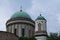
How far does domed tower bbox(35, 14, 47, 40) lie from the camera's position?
46531mm

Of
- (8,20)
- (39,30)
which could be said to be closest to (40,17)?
(39,30)

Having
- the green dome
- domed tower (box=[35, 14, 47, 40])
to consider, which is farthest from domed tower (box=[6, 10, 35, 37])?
domed tower (box=[35, 14, 47, 40])

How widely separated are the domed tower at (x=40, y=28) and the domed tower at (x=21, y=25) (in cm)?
331

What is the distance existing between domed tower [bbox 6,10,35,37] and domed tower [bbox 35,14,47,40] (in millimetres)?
3307

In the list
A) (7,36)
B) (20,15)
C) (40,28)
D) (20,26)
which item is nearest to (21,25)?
(20,26)

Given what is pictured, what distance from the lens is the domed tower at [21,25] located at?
166 ft

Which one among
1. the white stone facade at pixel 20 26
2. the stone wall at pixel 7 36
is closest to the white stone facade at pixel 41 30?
the stone wall at pixel 7 36

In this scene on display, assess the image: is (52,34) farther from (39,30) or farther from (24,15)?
(24,15)

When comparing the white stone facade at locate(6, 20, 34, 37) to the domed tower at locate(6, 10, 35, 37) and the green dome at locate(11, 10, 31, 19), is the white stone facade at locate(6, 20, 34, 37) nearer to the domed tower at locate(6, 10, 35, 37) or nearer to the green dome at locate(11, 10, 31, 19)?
the domed tower at locate(6, 10, 35, 37)

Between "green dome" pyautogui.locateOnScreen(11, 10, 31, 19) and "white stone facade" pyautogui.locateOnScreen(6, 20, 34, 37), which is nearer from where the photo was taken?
"white stone facade" pyautogui.locateOnScreen(6, 20, 34, 37)

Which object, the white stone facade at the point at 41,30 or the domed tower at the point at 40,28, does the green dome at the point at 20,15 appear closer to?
the domed tower at the point at 40,28

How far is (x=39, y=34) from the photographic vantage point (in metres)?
46.5

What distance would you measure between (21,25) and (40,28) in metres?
4.51

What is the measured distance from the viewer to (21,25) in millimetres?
50625
